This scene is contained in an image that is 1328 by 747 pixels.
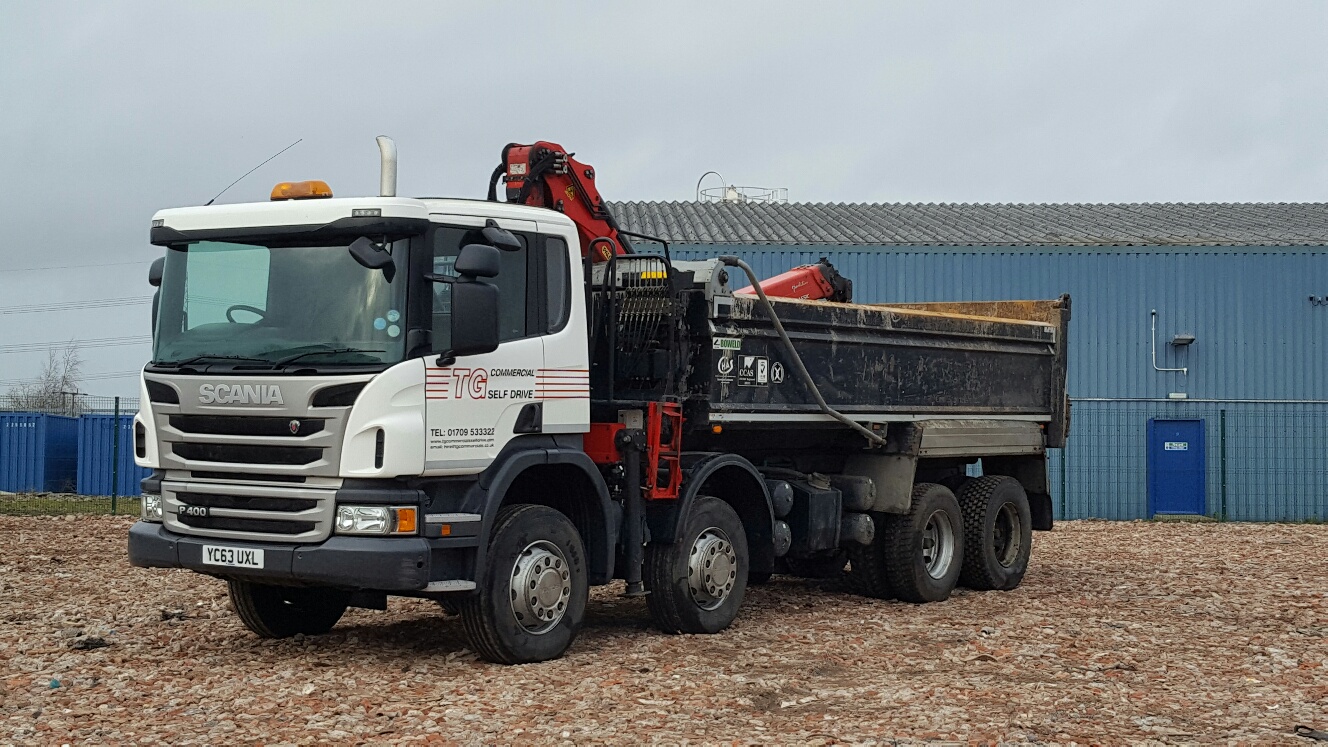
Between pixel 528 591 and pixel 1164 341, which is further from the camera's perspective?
pixel 1164 341

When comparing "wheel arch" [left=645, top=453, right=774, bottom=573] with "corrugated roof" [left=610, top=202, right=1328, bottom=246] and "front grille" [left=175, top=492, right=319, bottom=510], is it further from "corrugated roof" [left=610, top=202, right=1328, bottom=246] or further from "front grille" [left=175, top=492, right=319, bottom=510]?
"corrugated roof" [left=610, top=202, right=1328, bottom=246]

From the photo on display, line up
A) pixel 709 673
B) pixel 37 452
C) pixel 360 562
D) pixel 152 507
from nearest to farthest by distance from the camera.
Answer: pixel 360 562 → pixel 709 673 → pixel 152 507 → pixel 37 452

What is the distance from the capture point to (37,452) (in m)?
28.3

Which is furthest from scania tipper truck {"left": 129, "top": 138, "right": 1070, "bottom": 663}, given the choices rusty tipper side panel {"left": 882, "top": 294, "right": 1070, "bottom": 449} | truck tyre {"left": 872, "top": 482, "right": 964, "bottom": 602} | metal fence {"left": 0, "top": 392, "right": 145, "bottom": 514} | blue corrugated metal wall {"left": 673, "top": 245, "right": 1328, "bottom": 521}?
metal fence {"left": 0, "top": 392, "right": 145, "bottom": 514}

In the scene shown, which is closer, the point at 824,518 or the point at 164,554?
the point at 164,554

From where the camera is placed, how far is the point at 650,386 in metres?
9.67

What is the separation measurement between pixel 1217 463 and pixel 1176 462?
2.35ft

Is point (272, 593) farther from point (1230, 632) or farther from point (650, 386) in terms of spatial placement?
point (1230, 632)

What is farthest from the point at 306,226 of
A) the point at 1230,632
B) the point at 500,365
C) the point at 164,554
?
the point at 1230,632

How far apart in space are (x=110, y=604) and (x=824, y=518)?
19.0 ft

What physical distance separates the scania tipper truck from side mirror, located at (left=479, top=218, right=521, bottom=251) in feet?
0.05

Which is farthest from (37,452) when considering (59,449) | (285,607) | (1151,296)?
(1151,296)

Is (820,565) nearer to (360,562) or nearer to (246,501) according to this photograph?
(360,562)

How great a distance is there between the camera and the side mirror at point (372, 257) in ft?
25.7
